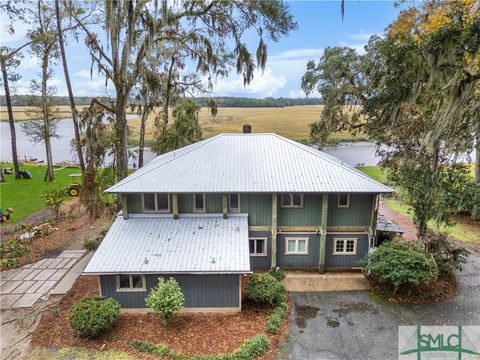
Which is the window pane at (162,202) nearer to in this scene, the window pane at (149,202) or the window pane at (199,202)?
the window pane at (149,202)

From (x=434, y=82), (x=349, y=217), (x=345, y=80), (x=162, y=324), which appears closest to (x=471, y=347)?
(x=349, y=217)

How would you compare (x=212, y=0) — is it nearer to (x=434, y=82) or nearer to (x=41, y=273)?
(x=434, y=82)

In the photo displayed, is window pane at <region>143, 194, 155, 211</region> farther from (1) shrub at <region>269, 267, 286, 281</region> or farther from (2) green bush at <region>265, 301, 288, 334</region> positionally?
(2) green bush at <region>265, 301, 288, 334</region>

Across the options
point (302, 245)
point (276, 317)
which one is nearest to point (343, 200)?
point (302, 245)

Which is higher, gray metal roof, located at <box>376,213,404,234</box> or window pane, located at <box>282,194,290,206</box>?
window pane, located at <box>282,194,290,206</box>

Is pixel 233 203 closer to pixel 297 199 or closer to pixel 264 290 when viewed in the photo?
pixel 297 199

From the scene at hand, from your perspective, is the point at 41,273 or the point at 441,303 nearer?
the point at 441,303
